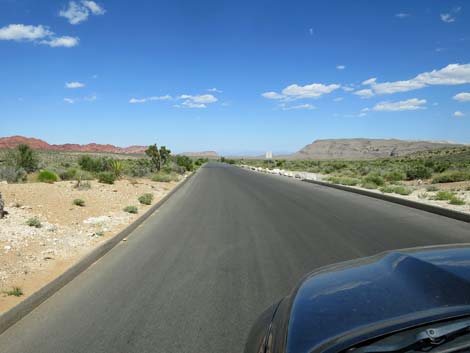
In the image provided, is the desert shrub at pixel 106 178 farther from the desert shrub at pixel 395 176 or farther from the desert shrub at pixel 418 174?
the desert shrub at pixel 418 174

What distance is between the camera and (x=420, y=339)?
6.16 ft

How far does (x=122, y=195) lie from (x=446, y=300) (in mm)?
17392

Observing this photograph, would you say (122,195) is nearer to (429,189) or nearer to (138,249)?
(138,249)

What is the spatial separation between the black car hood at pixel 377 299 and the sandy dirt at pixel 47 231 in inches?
165

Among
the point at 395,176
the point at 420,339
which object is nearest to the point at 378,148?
the point at 395,176

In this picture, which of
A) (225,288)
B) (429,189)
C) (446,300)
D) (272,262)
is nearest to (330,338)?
(446,300)

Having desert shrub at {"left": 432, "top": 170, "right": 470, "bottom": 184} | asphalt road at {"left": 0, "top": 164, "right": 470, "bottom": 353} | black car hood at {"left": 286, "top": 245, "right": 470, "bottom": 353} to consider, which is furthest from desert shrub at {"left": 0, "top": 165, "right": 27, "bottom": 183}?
desert shrub at {"left": 432, "top": 170, "right": 470, "bottom": 184}

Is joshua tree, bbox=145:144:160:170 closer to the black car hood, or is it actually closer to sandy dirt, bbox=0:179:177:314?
sandy dirt, bbox=0:179:177:314

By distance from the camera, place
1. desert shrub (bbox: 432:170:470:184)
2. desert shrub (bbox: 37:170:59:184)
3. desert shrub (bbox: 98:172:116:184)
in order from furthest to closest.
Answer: desert shrub (bbox: 432:170:470:184) < desert shrub (bbox: 98:172:116:184) < desert shrub (bbox: 37:170:59:184)

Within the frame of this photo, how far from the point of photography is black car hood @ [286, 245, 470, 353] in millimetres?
1981

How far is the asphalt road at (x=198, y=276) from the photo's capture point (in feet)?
13.5

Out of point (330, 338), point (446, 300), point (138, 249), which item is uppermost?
point (446, 300)

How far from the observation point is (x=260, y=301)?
4.90m

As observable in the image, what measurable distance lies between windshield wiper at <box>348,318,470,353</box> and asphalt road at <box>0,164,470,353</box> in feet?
7.04
